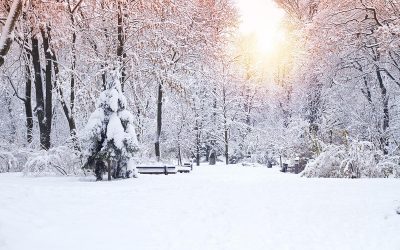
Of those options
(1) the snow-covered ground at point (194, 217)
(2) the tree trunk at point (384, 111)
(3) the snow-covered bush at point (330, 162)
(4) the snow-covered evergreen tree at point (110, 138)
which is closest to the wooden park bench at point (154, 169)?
(4) the snow-covered evergreen tree at point (110, 138)

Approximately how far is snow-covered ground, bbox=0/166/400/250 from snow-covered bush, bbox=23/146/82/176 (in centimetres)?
246

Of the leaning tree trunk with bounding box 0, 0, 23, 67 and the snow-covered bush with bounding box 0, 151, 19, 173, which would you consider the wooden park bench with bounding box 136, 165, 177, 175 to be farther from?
the leaning tree trunk with bounding box 0, 0, 23, 67

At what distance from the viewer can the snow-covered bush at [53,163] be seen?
15.7 m

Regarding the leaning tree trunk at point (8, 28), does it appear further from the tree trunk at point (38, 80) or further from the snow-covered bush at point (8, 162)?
the snow-covered bush at point (8, 162)

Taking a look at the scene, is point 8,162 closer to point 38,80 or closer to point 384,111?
point 38,80

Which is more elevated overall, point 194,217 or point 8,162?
point 8,162

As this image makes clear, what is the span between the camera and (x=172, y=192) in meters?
12.4

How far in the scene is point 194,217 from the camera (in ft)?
31.9

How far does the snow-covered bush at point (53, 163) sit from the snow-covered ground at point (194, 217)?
2.46m

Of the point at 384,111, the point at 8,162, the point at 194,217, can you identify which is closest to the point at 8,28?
the point at 194,217

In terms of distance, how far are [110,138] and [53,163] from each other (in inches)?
136

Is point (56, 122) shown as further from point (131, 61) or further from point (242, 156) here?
point (242, 156)

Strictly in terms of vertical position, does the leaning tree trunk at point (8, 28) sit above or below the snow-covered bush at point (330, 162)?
above

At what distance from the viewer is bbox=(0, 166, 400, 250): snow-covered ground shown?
25.6ft
